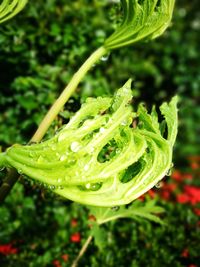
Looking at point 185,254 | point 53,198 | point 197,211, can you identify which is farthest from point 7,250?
point 197,211

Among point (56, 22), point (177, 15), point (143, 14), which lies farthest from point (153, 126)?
point (177, 15)

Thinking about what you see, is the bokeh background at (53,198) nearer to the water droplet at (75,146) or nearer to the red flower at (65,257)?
the red flower at (65,257)

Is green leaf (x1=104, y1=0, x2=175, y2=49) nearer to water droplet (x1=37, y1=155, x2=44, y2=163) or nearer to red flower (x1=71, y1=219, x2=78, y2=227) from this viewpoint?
water droplet (x1=37, y1=155, x2=44, y2=163)

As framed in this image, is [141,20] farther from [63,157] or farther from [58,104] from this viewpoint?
[63,157]

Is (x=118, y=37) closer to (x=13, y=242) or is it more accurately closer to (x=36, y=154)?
(x=36, y=154)

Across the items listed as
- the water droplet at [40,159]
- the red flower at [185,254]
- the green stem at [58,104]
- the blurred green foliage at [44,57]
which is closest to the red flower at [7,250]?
the blurred green foliage at [44,57]
